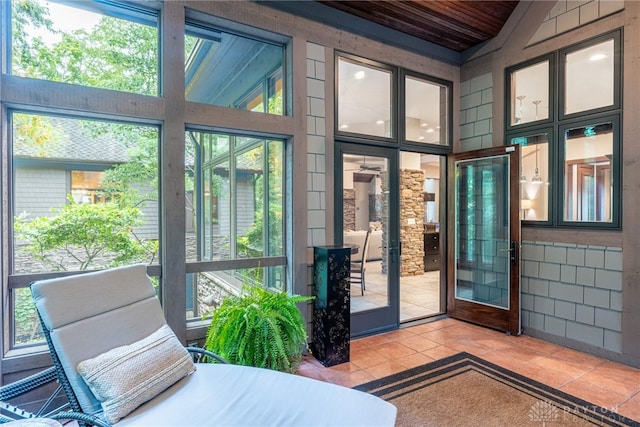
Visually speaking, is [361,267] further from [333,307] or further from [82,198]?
[82,198]

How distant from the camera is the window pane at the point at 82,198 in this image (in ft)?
8.36

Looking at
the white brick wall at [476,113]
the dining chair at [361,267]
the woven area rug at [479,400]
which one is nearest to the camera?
the woven area rug at [479,400]

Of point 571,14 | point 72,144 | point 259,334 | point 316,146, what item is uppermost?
point 571,14

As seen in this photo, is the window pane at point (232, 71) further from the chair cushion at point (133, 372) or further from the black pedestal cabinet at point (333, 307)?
the chair cushion at point (133, 372)

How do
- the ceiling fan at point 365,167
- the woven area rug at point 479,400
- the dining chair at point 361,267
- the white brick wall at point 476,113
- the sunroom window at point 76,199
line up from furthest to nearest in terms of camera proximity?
the dining chair at point 361,267 → the white brick wall at point 476,113 → the ceiling fan at point 365,167 → the sunroom window at point 76,199 → the woven area rug at point 479,400

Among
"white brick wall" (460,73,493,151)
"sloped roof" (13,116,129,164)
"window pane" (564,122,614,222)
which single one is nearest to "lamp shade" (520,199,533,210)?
"window pane" (564,122,614,222)

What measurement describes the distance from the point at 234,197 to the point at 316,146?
1011 millimetres

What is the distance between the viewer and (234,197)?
3.47 m

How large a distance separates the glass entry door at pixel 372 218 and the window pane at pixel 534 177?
153cm

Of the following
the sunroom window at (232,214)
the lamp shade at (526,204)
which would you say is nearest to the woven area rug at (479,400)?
the sunroom window at (232,214)

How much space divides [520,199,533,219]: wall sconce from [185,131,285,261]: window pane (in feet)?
9.48

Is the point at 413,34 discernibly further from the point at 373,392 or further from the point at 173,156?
the point at 373,392

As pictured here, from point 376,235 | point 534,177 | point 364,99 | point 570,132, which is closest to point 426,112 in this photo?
point 364,99

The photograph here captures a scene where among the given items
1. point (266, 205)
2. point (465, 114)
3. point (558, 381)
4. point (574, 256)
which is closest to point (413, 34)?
point (465, 114)
